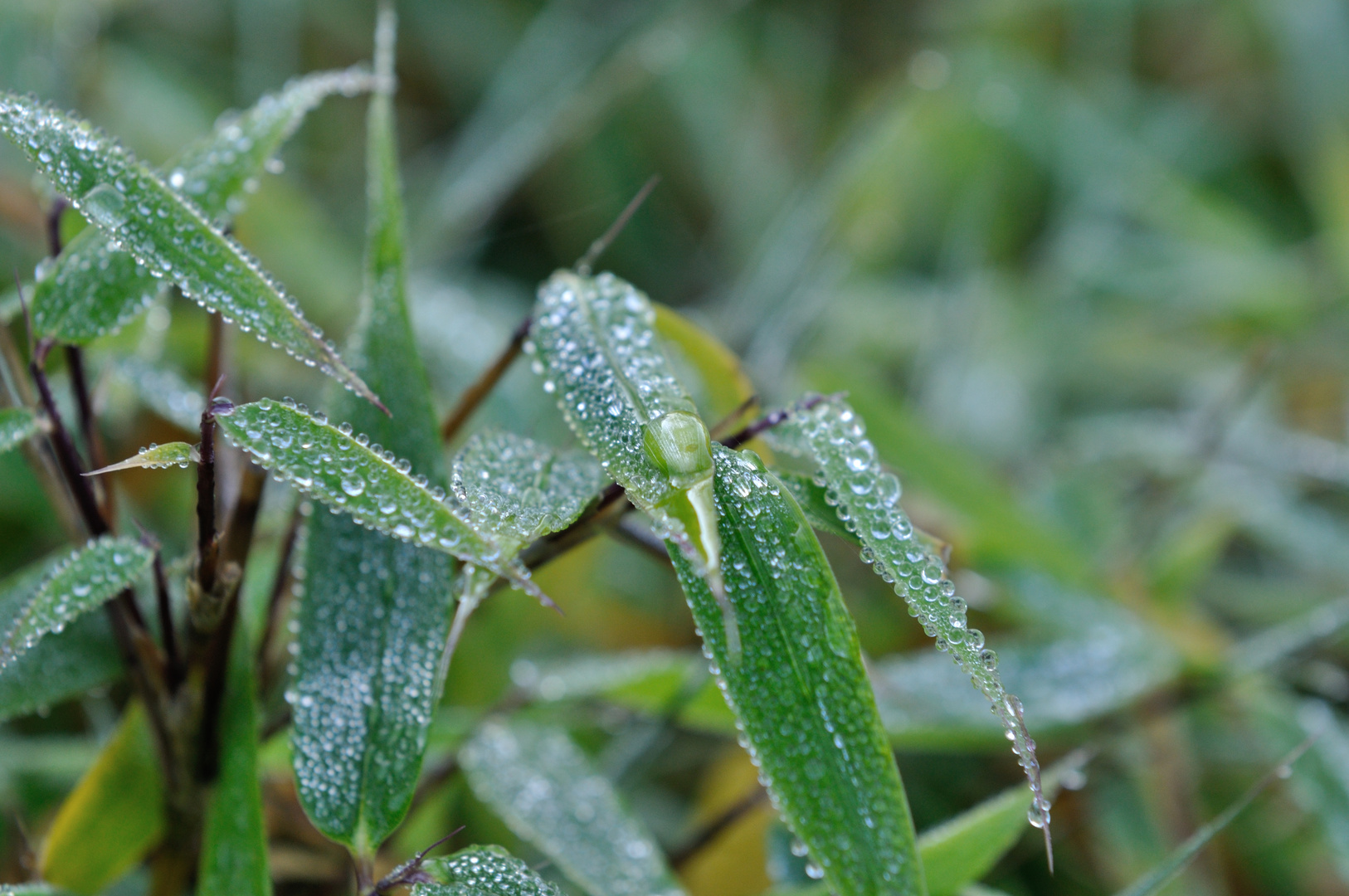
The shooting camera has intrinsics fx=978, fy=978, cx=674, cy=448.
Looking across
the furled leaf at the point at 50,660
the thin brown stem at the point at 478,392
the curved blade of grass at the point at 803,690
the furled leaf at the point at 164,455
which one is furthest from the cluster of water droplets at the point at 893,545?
the furled leaf at the point at 50,660

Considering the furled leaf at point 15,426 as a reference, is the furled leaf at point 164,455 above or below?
below

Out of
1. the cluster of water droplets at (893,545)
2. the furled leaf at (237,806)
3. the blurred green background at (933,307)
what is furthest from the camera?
the blurred green background at (933,307)

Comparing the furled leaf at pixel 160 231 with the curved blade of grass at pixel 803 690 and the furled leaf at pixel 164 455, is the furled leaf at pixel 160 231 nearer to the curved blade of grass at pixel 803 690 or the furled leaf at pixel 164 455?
the furled leaf at pixel 164 455

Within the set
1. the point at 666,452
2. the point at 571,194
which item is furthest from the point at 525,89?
the point at 666,452

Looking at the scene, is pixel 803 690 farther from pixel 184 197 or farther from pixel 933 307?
pixel 933 307

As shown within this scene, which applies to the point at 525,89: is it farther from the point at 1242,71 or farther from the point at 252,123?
the point at 1242,71

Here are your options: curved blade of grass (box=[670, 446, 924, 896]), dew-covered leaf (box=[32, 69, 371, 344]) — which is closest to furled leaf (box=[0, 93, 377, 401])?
dew-covered leaf (box=[32, 69, 371, 344])

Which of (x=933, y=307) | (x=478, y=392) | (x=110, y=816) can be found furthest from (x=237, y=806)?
(x=933, y=307)

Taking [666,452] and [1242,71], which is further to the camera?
[1242,71]
